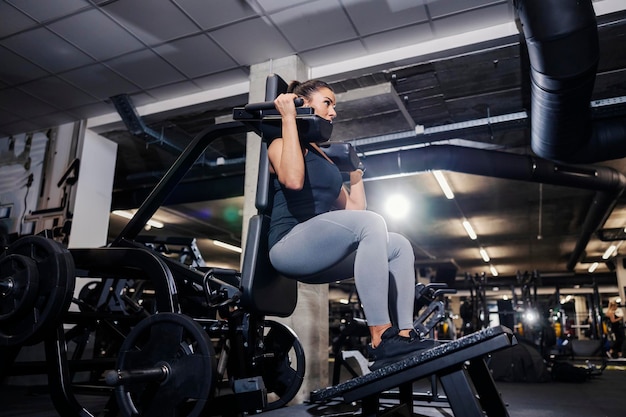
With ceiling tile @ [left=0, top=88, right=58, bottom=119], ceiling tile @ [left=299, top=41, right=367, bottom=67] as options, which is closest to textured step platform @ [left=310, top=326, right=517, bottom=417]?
ceiling tile @ [left=299, top=41, right=367, bottom=67]

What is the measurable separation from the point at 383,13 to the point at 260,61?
1.25 metres

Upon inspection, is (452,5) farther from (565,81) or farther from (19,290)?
(19,290)

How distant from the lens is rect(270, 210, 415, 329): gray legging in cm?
132

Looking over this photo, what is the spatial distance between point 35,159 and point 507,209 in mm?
→ 7716

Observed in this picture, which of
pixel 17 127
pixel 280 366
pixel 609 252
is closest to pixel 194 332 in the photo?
pixel 280 366

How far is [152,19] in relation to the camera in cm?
371

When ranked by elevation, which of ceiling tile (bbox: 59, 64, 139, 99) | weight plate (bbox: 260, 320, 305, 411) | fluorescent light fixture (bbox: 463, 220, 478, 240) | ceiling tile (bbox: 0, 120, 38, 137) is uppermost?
ceiling tile (bbox: 59, 64, 139, 99)

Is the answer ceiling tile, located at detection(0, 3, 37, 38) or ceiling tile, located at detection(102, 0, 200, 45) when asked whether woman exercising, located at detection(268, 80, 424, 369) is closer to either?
ceiling tile, located at detection(102, 0, 200, 45)

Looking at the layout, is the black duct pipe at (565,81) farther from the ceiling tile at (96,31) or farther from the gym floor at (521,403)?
the ceiling tile at (96,31)

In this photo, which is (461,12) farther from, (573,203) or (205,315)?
(573,203)

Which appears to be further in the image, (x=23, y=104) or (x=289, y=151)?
(x=23, y=104)

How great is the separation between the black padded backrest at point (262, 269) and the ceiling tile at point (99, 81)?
349 cm

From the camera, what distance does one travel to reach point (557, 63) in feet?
9.73

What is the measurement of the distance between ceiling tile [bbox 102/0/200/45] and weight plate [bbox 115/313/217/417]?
9.51 ft
